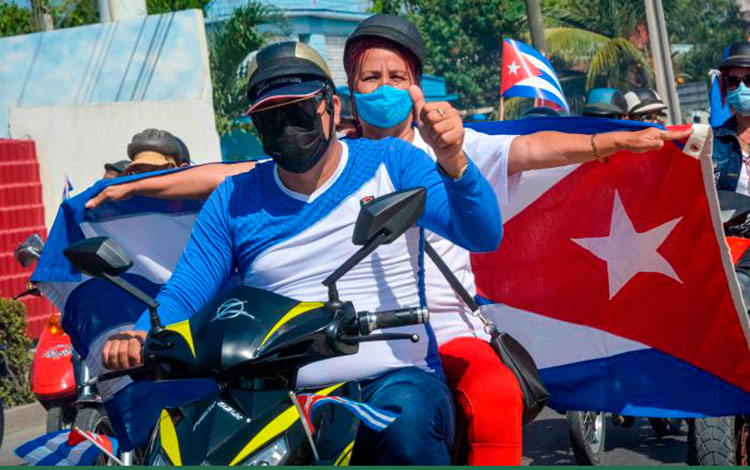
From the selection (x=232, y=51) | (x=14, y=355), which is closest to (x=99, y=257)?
(x=14, y=355)

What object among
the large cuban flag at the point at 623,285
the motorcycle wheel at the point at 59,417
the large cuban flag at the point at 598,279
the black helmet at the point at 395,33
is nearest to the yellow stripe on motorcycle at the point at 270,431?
the black helmet at the point at 395,33

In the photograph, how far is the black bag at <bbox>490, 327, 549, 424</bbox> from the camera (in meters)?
3.74

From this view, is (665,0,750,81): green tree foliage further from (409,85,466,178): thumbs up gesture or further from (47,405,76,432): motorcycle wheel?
(409,85,466,178): thumbs up gesture

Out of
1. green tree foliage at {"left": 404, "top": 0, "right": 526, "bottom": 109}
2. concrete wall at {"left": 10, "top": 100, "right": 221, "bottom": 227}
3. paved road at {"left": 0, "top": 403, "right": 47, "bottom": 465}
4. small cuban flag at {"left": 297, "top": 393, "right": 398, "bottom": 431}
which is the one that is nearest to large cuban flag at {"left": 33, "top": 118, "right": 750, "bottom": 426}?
small cuban flag at {"left": 297, "top": 393, "right": 398, "bottom": 431}

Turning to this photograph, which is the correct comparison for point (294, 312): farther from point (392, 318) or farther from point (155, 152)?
point (155, 152)

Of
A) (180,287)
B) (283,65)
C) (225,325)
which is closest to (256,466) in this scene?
(225,325)

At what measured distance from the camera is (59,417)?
7.53 meters

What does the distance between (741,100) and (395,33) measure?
2.77 m

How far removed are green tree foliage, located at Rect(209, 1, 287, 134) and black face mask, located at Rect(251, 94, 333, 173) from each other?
18.1m

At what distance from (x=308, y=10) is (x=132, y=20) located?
2713 cm

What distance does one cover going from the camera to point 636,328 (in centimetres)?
478

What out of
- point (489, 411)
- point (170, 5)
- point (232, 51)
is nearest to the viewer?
point (489, 411)

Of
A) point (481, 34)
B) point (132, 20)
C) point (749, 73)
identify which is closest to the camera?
point (749, 73)

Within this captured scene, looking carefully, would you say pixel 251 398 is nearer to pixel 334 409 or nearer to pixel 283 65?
pixel 334 409
